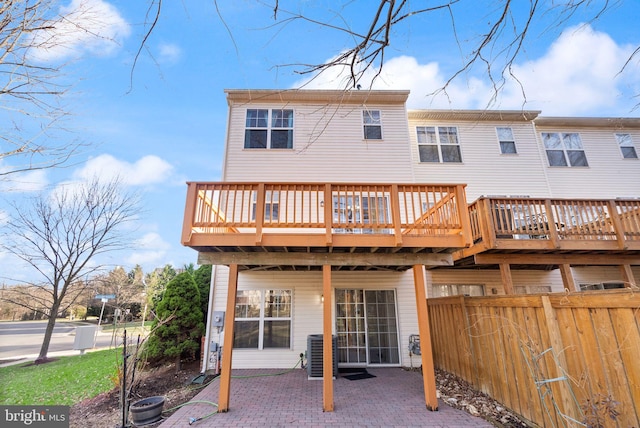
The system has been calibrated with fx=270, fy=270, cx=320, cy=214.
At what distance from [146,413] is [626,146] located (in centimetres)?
1536

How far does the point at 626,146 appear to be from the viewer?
9461 mm

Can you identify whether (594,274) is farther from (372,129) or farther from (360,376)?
(372,129)

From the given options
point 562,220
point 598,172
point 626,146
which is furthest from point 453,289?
point 626,146

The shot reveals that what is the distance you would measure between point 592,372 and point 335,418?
3115mm

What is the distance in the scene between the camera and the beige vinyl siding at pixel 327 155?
8.09 metres

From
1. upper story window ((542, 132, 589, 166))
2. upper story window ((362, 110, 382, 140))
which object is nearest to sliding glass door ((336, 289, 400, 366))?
upper story window ((362, 110, 382, 140))

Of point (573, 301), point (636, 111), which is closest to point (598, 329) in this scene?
point (573, 301)

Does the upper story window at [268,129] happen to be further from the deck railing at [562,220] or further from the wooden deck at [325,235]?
the deck railing at [562,220]

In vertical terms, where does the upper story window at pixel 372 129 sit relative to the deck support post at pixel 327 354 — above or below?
above

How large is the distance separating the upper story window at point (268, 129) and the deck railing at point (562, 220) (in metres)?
5.59

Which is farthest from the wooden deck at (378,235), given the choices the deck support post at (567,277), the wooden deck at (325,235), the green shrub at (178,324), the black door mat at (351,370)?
the green shrub at (178,324)

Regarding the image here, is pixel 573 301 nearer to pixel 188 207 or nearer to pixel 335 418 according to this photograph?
pixel 335 418

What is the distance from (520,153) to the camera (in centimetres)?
891

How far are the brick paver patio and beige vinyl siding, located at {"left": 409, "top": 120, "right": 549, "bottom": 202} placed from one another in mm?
5895
